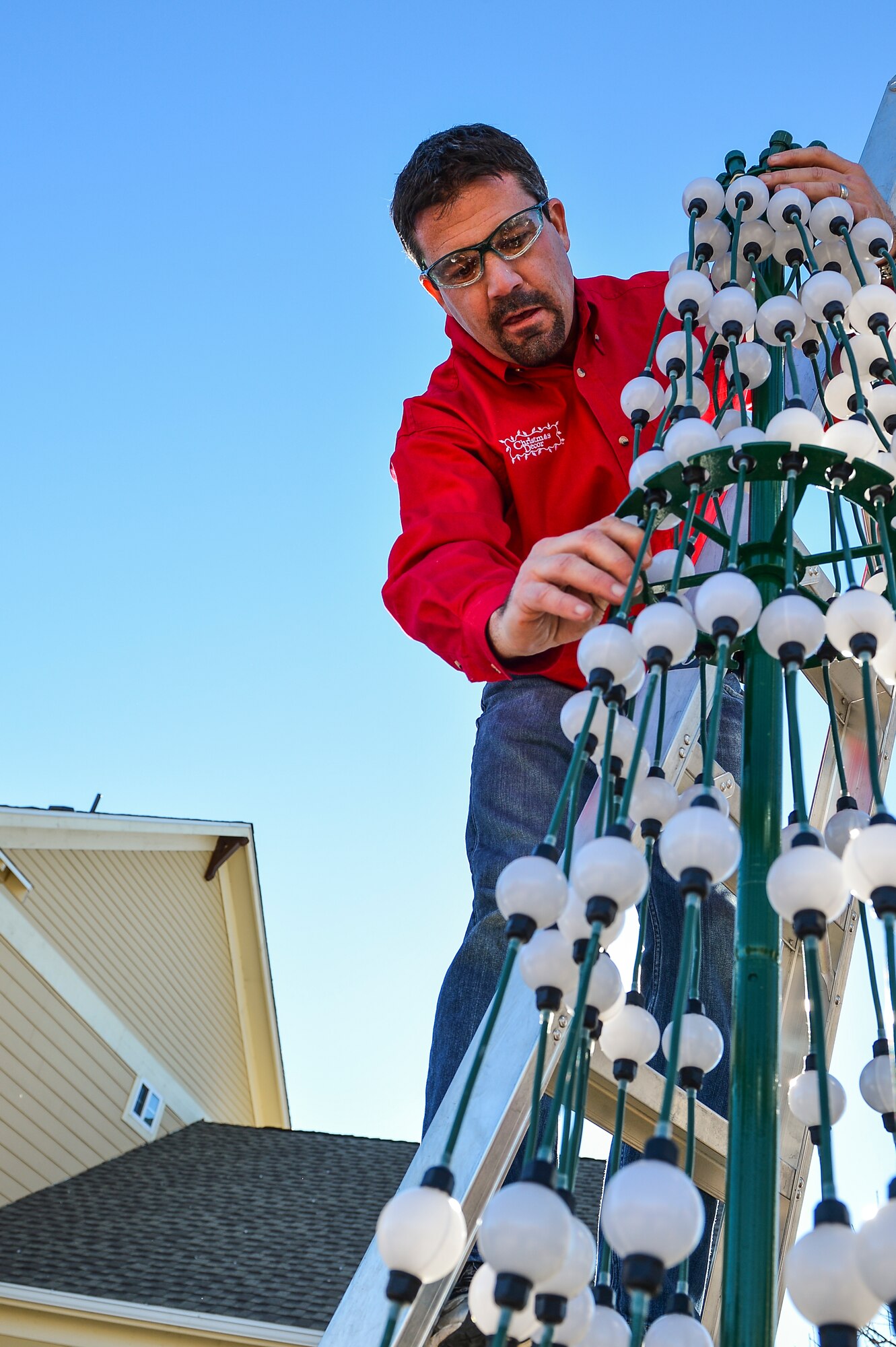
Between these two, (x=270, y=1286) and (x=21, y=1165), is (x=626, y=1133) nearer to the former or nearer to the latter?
(x=270, y=1286)

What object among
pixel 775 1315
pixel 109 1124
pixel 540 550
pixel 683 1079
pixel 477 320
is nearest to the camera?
pixel 775 1315

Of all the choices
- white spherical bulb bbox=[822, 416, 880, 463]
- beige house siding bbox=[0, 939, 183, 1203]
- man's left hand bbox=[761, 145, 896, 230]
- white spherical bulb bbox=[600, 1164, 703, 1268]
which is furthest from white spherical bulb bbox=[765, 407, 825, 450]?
beige house siding bbox=[0, 939, 183, 1203]

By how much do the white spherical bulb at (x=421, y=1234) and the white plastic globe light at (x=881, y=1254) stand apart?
1.04 feet

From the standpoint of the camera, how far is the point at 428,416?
9.11 ft

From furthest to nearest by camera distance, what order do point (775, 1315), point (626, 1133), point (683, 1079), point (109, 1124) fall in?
point (109, 1124)
point (626, 1133)
point (683, 1079)
point (775, 1315)

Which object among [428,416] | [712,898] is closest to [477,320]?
[428,416]

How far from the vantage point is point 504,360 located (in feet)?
9.09

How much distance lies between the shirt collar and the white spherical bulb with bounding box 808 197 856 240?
77 cm

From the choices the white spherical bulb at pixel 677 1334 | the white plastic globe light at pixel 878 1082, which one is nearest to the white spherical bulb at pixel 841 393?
the white plastic globe light at pixel 878 1082

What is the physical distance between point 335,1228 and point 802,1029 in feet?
20.0

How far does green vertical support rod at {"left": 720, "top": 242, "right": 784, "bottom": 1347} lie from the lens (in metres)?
1.15

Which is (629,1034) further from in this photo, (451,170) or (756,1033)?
(451,170)

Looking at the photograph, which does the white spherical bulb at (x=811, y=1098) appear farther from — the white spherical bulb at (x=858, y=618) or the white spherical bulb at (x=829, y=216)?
the white spherical bulb at (x=829, y=216)

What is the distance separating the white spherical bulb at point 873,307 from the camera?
6.03ft
